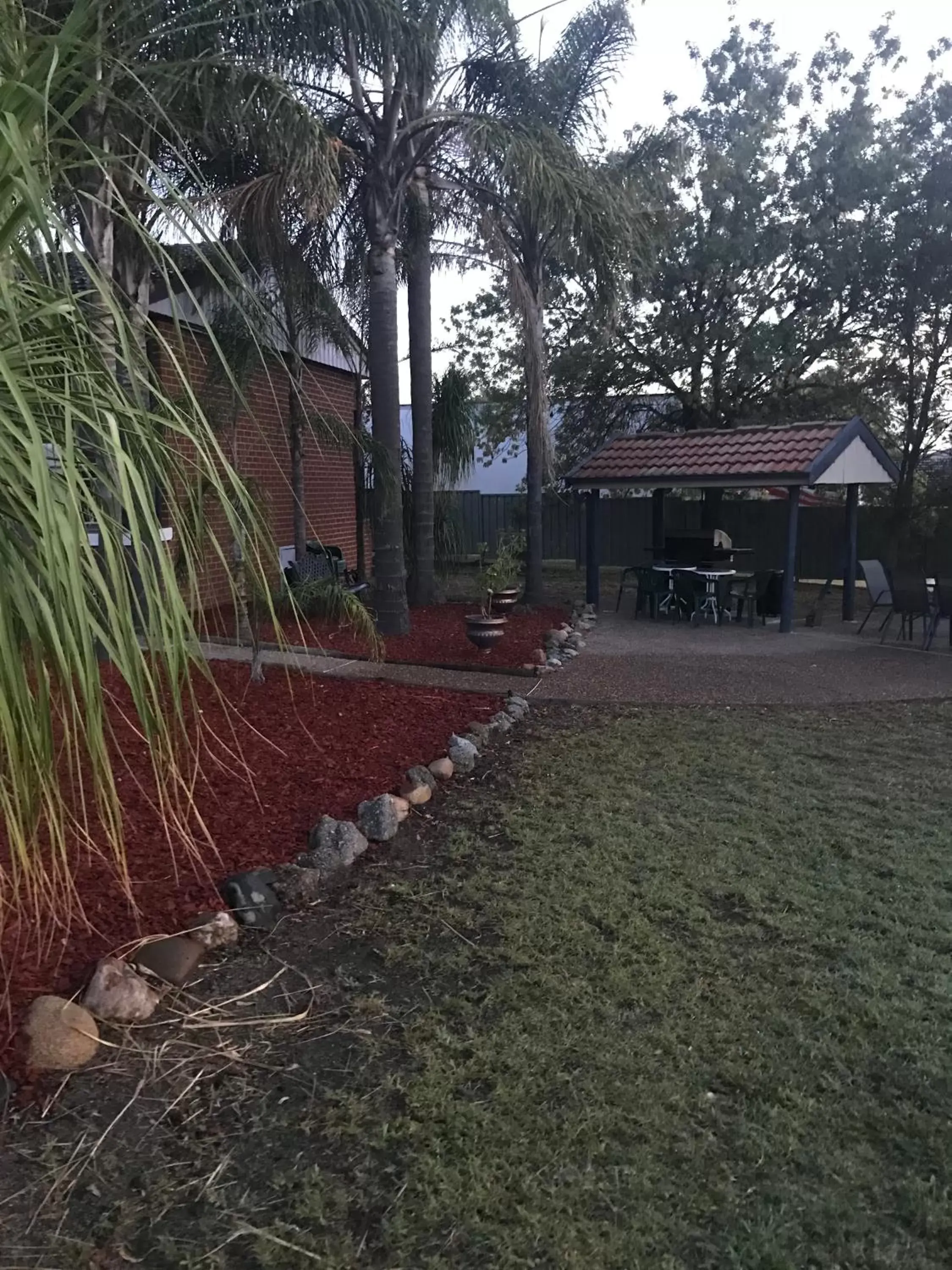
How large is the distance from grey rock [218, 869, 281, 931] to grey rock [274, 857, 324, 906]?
42mm

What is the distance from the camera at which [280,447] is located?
13422 mm

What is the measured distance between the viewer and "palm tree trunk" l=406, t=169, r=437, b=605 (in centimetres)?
1170

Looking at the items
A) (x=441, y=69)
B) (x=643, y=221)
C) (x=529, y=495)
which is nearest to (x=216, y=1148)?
(x=441, y=69)

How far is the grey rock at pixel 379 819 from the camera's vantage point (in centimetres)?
453

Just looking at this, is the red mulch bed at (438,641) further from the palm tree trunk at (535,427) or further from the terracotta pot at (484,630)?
the palm tree trunk at (535,427)

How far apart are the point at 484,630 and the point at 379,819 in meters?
4.54

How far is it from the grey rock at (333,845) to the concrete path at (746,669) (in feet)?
11.5

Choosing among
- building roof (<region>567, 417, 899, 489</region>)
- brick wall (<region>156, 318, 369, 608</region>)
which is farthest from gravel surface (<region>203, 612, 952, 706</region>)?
building roof (<region>567, 417, 899, 489</region>)

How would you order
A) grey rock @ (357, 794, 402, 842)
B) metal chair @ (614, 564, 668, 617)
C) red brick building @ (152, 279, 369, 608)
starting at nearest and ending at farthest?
1. grey rock @ (357, 794, 402, 842)
2. red brick building @ (152, 279, 369, 608)
3. metal chair @ (614, 564, 668, 617)

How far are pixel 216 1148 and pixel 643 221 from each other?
1231 centimetres

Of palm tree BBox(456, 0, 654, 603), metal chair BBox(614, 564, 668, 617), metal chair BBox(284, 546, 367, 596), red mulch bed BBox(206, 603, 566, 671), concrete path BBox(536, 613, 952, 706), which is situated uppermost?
palm tree BBox(456, 0, 654, 603)

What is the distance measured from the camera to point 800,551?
60.7ft

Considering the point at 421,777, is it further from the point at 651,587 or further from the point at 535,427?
the point at 651,587

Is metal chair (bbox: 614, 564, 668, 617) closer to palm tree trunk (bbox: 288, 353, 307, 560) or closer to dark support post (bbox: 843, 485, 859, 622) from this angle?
dark support post (bbox: 843, 485, 859, 622)
